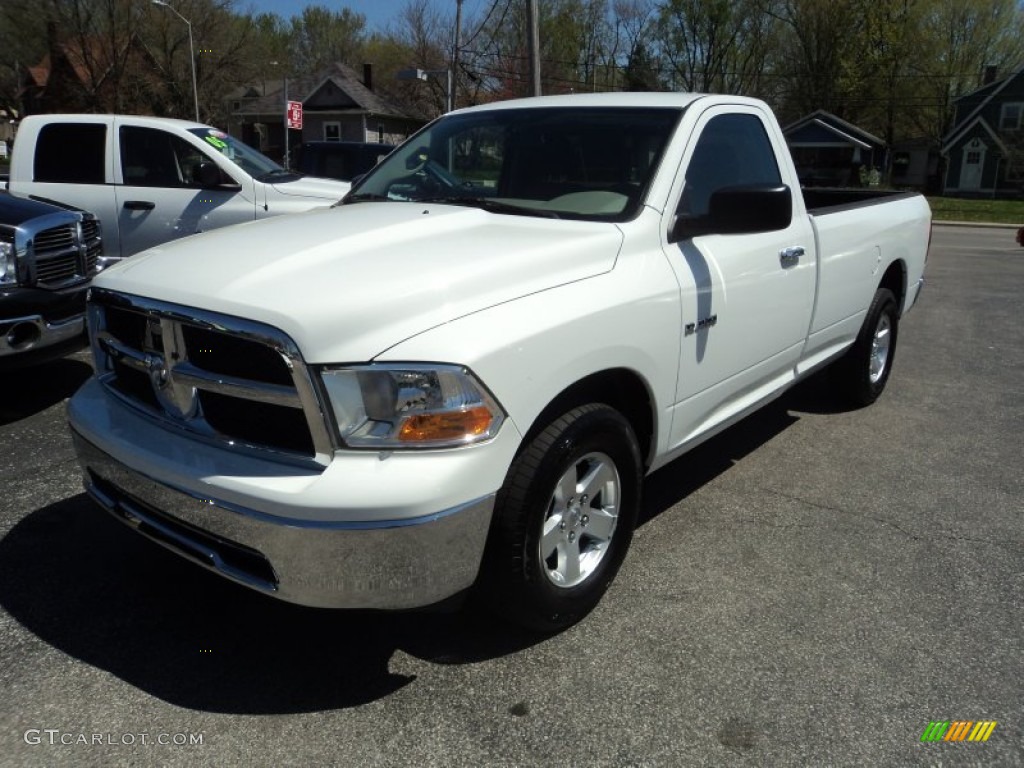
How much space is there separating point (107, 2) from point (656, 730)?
4228cm

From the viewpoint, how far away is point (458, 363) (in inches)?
92.4

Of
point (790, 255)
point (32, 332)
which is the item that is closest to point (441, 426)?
point (790, 255)

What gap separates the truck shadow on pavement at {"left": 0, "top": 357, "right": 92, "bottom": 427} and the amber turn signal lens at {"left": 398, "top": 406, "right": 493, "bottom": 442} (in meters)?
3.79

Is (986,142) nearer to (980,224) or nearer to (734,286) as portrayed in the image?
(980,224)

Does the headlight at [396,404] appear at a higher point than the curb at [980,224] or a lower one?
higher

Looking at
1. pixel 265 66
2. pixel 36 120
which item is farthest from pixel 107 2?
pixel 36 120

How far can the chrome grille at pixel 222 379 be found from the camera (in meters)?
2.36

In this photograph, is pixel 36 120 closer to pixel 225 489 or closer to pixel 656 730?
pixel 225 489

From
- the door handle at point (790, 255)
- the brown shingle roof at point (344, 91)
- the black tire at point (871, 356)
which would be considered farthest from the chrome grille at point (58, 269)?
the brown shingle roof at point (344, 91)

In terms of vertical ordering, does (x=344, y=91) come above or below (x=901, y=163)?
above

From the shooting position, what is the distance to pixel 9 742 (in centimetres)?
242

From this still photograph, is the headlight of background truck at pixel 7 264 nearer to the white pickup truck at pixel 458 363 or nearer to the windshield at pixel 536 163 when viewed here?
the windshield at pixel 536 163
